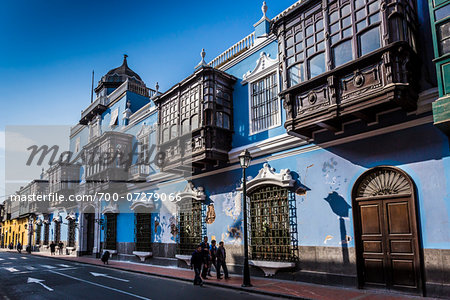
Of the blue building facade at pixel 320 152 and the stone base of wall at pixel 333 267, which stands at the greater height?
the blue building facade at pixel 320 152

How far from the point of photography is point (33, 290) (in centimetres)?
1088

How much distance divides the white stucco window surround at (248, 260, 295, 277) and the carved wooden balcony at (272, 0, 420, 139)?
439 centimetres

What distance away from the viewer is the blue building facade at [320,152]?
8773mm

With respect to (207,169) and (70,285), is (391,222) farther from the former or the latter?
(70,285)

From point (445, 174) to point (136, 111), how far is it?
19228 millimetres

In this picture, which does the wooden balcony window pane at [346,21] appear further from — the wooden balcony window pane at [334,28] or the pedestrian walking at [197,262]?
the pedestrian walking at [197,262]

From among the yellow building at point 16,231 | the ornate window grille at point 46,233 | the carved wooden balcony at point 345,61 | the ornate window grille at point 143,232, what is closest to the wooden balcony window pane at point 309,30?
the carved wooden balcony at point 345,61

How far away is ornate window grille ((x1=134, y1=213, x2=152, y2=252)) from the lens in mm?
19641

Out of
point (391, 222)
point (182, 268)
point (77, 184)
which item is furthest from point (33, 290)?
point (77, 184)

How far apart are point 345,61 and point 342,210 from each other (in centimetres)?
448

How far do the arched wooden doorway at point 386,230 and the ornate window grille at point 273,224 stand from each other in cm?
237

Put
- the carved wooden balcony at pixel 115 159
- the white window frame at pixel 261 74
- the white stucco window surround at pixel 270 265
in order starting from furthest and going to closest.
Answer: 1. the carved wooden balcony at pixel 115 159
2. the white window frame at pixel 261 74
3. the white stucco window surround at pixel 270 265

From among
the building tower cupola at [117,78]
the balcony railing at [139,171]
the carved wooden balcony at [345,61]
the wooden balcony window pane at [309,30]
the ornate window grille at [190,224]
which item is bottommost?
the ornate window grille at [190,224]

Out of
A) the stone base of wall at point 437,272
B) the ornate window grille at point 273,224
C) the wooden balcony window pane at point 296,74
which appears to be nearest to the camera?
the stone base of wall at point 437,272
